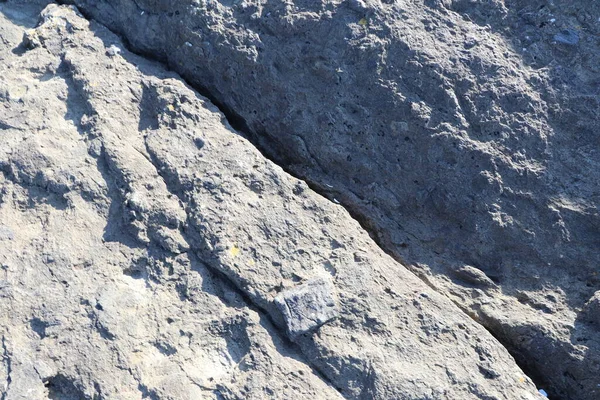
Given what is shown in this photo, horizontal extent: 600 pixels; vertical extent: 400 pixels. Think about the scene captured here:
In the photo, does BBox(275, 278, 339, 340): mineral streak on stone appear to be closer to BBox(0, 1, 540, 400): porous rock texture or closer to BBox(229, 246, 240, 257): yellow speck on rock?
BBox(0, 1, 540, 400): porous rock texture

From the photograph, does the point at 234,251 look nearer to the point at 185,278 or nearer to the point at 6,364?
the point at 185,278

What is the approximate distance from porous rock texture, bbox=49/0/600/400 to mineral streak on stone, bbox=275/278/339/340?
0.44 m

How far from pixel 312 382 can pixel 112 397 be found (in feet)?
2.35

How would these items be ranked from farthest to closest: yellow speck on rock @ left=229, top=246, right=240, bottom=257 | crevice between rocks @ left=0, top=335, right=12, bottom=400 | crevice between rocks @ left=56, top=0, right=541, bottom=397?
1. crevice between rocks @ left=56, top=0, right=541, bottom=397
2. yellow speck on rock @ left=229, top=246, right=240, bottom=257
3. crevice between rocks @ left=0, top=335, right=12, bottom=400

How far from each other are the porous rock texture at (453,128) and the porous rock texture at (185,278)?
186 millimetres

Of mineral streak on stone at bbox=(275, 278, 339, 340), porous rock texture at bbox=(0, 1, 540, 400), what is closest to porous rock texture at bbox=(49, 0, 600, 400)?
porous rock texture at bbox=(0, 1, 540, 400)

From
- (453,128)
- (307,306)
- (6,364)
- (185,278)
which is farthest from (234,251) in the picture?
(453,128)

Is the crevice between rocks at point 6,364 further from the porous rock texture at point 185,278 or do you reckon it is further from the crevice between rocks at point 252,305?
the crevice between rocks at point 252,305

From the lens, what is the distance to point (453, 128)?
114 inches

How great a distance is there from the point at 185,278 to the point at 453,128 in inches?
49.6

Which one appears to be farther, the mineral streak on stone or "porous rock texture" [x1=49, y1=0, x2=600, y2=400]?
"porous rock texture" [x1=49, y1=0, x2=600, y2=400]

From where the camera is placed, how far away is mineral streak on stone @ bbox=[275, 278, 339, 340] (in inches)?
102

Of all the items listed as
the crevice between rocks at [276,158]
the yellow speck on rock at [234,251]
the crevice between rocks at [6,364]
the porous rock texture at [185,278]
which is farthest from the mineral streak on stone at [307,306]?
the crevice between rocks at [6,364]

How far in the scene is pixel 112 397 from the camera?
2.45m
